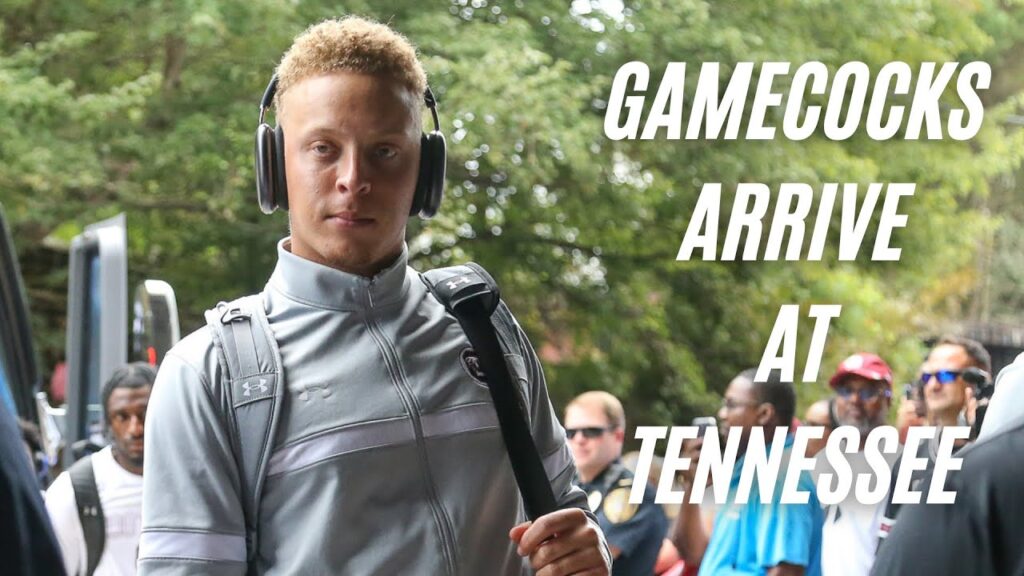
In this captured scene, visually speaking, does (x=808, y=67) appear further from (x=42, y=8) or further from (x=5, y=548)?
(x=5, y=548)

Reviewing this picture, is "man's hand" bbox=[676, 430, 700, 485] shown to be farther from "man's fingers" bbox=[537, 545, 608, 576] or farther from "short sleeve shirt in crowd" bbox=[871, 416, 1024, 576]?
"short sleeve shirt in crowd" bbox=[871, 416, 1024, 576]

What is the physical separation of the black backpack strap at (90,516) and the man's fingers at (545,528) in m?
2.96

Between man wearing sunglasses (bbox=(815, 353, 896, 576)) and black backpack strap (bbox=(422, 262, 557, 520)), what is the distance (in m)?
3.14

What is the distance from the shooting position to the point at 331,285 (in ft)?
6.28

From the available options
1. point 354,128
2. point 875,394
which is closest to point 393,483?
point 354,128

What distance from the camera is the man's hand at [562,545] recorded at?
6.00ft

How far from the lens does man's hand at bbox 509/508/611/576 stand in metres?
1.83

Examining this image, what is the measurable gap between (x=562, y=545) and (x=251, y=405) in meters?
0.40

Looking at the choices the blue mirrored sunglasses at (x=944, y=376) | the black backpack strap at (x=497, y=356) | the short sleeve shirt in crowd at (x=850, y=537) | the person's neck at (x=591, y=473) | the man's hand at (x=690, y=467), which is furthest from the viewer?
the man's hand at (x=690, y=467)

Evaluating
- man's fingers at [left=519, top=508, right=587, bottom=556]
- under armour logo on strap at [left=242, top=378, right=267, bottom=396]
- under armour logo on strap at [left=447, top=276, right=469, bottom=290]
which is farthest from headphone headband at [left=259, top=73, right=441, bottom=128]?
man's fingers at [left=519, top=508, right=587, bottom=556]

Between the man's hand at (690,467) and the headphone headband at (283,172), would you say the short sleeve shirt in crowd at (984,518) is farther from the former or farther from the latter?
the man's hand at (690,467)

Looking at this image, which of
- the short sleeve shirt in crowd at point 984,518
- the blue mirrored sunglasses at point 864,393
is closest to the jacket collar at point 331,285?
the short sleeve shirt in crowd at point 984,518

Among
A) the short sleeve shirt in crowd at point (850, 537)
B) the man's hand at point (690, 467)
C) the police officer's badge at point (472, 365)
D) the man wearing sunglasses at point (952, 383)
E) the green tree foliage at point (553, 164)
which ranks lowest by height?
the police officer's badge at point (472, 365)

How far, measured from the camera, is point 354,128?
1893 mm
